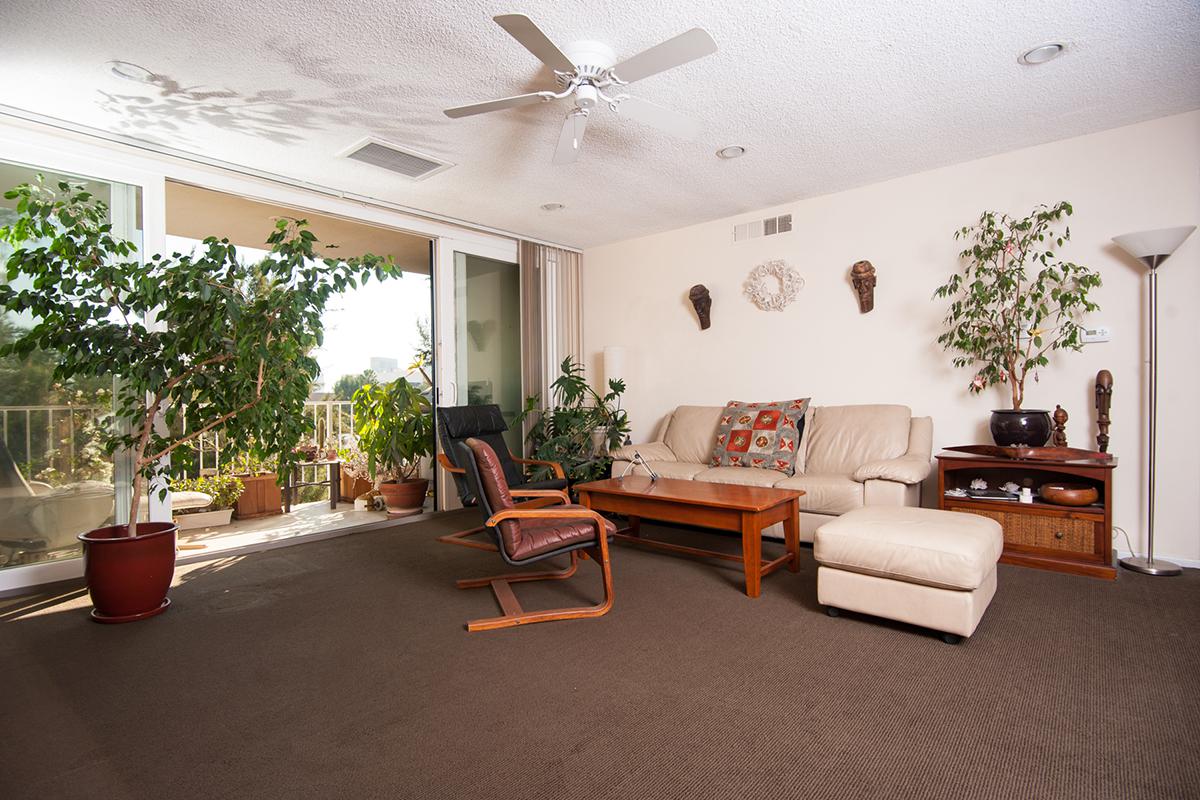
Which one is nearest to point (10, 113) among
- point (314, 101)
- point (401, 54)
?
point (314, 101)

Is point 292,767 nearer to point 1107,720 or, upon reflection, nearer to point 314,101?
point 1107,720

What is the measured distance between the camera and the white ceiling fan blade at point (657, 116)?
2.87 metres

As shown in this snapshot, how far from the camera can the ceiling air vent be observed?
3.79 metres

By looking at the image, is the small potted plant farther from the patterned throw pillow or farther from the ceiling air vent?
the patterned throw pillow

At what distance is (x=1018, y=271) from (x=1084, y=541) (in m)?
1.62

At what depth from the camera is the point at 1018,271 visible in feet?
12.5

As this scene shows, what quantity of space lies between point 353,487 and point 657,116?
493cm

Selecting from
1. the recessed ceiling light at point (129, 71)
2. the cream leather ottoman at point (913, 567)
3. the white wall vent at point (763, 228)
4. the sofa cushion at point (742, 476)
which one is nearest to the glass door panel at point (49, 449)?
the recessed ceiling light at point (129, 71)

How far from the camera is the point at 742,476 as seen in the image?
4.25 meters

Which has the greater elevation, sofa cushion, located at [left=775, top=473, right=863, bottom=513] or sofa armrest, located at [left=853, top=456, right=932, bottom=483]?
sofa armrest, located at [left=853, top=456, right=932, bottom=483]

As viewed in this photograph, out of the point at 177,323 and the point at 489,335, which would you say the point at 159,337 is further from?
the point at 489,335

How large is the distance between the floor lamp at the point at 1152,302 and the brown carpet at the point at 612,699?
0.69 feet

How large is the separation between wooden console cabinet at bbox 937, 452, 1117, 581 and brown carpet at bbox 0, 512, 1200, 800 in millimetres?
192

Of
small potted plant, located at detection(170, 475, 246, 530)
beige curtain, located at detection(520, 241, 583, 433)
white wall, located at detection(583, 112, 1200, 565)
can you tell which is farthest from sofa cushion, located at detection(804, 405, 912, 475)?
small potted plant, located at detection(170, 475, 246, 530)
